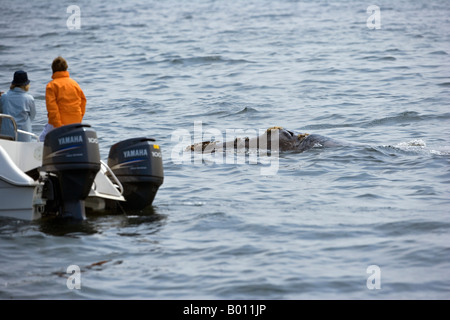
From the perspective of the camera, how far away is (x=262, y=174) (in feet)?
35.9

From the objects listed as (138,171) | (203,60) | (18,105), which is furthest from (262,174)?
(203,60)

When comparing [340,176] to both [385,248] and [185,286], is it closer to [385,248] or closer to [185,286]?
[385,248]

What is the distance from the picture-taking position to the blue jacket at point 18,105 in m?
8.84

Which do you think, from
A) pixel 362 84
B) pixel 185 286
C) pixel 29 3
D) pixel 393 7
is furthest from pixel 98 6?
pixel 185 286

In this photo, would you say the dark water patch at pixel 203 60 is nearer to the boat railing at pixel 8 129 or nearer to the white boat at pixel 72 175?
the boat railing at pixel 8 129

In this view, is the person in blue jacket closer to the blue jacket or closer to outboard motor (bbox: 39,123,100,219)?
the blue jacket

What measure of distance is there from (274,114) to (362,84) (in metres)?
4.76

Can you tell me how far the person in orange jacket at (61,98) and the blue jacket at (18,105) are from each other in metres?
0.41

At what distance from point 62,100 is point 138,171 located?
1219 millimetres

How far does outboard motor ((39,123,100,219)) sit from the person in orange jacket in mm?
838

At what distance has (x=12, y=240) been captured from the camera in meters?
7.69

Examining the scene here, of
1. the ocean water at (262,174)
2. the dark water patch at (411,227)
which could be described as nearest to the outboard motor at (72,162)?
the ocean water at (262,174)

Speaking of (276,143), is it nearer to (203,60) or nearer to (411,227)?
(411,227)

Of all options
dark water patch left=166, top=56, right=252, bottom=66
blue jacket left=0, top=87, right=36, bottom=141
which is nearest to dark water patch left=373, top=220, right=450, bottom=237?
blue jacket left=0, top=87, right=36, bottom=141
